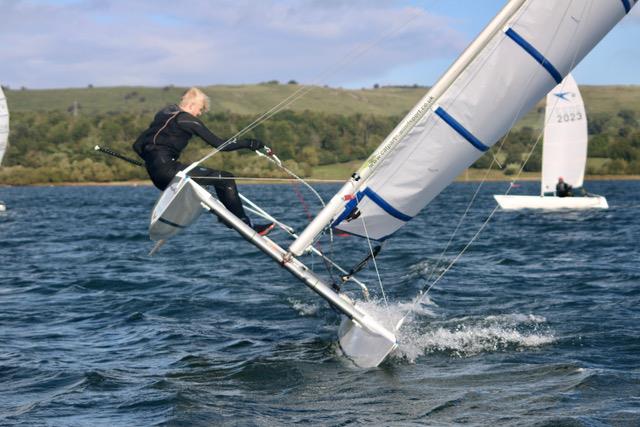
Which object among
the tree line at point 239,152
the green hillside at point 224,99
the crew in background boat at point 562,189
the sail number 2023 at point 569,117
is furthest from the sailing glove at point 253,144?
the green hillside at point 224,99

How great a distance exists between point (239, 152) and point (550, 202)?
5644cm

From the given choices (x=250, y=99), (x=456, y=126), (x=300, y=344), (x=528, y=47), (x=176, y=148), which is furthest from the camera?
(x=250, y=99)

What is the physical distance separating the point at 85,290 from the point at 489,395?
8.81 meters

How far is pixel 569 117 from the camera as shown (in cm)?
3878

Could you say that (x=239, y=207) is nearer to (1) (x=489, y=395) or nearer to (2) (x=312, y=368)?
(2) (x=312, y=368)

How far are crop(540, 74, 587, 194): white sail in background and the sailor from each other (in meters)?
30.6

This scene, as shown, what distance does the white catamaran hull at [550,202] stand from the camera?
119 ft

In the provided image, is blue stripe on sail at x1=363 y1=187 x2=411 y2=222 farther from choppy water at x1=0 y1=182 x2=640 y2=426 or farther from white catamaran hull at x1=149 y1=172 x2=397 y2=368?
choppy water at x1=0 y1=182 x2=640 y2=426

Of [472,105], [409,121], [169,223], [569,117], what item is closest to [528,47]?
[472,105]

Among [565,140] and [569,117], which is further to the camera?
[565,140]

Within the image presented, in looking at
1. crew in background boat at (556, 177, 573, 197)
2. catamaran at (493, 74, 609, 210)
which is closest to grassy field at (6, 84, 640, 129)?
catamaran at (493, 74, 609, 210)

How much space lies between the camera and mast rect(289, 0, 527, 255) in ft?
29.3

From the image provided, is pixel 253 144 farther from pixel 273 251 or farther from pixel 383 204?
pixel 383 204

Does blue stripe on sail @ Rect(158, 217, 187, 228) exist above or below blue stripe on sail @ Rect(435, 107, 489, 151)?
below
